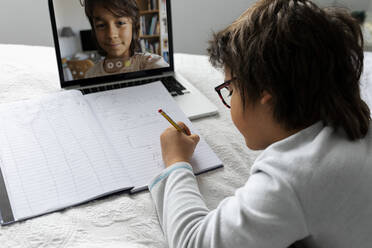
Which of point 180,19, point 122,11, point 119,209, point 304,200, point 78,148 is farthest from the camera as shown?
point 180,19

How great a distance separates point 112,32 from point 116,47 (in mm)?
40

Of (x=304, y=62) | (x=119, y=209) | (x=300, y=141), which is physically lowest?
(x=119, y=209)

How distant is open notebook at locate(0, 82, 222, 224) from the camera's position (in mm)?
630

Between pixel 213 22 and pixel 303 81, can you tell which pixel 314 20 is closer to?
pixel 303 81

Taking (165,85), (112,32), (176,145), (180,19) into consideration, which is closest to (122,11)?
(112,32)

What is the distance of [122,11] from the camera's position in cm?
94

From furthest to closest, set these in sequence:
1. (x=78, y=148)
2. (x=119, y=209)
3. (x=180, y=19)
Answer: (x=180, y=19)
(x=78, y=148)
(x=119, y=209)

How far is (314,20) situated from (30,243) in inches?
20.4

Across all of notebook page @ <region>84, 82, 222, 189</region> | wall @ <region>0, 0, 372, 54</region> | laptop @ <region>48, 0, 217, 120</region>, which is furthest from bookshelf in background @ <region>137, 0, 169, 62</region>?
wall @ <region>0, 0, 372, 54</region>

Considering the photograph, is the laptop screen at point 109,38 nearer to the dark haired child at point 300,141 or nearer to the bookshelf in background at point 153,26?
the bookshelf in background at point 153,26

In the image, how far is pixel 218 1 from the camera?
191cm

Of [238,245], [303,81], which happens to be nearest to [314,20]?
[303,81]

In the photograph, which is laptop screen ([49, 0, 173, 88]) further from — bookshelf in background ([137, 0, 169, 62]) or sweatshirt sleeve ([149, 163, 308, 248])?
sweatshirt sleeve ([149, 163, 308, 248])

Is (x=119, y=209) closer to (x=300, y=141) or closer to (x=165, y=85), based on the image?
(x=300, y=141)
